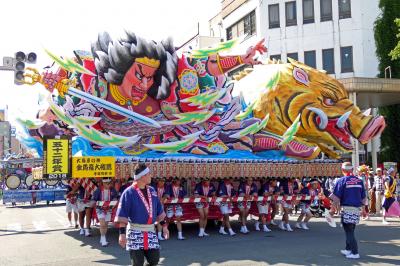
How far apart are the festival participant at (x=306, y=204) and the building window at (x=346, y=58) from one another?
1697 centimetres

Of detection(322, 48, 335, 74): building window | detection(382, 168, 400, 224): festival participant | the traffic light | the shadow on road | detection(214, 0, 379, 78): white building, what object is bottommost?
the shadow on road

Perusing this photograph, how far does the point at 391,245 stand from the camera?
33.8 ft

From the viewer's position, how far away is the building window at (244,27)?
105 ft

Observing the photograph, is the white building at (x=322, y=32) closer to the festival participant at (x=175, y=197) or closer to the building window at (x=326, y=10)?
the building window at (x=326, y=10)

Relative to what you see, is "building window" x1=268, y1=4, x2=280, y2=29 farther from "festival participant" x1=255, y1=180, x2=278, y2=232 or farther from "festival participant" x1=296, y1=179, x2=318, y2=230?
"festival participant" x1=255, y1=180, x2=278, y2=232

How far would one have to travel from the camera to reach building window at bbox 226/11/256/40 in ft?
105

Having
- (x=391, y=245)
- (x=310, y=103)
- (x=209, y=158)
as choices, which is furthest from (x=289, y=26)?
(x=391, y=245)

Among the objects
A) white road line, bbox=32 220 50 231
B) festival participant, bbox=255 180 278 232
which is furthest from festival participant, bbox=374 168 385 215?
white road line, bbox=32 220 50 231

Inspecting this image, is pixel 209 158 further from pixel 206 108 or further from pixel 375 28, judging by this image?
pixel 375 28

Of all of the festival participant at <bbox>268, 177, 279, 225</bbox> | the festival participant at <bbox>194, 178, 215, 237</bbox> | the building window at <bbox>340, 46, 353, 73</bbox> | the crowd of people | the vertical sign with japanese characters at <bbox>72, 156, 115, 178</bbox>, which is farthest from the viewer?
the building window at <bbox>340, 46, 353, 73</bbox>

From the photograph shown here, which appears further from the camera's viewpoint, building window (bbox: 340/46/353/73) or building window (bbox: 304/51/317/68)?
building window (bbox: 304/51/317/68)

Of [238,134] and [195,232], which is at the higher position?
[238,134]

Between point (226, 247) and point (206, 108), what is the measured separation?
469 cm

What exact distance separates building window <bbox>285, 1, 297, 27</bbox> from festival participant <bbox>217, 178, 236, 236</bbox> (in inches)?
794
